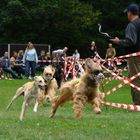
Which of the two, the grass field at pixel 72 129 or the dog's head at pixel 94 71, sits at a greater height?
the dog's head at pixel 94 71

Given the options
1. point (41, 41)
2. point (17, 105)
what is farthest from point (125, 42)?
→ point (41, 41)

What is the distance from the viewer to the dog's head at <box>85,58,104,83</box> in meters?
10.0

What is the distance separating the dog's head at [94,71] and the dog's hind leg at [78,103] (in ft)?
1.37

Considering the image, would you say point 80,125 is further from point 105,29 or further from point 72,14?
point 105,29

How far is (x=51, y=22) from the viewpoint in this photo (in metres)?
48.1

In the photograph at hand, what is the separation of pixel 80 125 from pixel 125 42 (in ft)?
11.1

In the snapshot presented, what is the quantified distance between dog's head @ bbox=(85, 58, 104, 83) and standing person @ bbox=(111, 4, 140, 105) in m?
1.74

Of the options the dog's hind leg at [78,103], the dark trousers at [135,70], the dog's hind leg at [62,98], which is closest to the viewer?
the dog's hind leg at [78,103]

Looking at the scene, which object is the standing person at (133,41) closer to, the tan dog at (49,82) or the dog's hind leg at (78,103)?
the dog's hind leg at (78,103)

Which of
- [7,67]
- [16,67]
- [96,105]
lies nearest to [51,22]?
[16,67]

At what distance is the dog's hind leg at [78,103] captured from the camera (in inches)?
402

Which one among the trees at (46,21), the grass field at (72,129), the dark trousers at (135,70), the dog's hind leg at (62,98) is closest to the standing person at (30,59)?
the dark trousers at (135,70)

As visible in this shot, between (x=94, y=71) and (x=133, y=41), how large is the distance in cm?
224

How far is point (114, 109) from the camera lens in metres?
14.0
